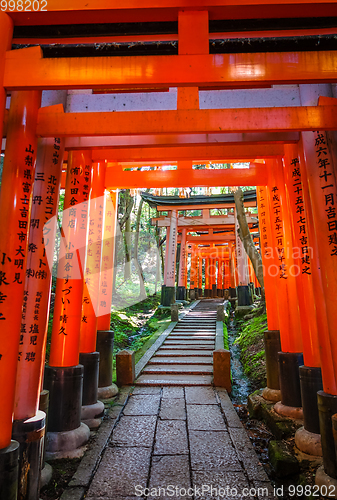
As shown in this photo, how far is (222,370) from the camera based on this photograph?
5961mm

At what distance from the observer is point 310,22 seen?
115 inches

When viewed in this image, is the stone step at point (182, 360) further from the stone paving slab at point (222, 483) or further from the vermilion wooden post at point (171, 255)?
the vermilion wooden post at point (171, 255)

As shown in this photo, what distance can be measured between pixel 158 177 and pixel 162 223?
10731mm

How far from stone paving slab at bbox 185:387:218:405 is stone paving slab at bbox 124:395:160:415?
57 centimetres

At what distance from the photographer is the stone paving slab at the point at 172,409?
4.65 meters

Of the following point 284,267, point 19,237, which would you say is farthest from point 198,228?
point 19,237

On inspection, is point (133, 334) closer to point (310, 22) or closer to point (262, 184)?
point (262, 184)

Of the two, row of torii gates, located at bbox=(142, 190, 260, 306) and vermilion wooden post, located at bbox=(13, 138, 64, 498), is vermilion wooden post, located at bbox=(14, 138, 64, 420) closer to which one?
vermilion wooden post, located at bbox=(13, 138, 64, 498)

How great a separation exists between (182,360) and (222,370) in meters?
1.64

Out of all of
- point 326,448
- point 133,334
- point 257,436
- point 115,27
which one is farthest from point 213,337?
point 115,27

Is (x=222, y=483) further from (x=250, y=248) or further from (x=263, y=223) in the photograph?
(x=250, y=248)

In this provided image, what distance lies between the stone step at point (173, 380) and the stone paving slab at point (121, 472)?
232cm

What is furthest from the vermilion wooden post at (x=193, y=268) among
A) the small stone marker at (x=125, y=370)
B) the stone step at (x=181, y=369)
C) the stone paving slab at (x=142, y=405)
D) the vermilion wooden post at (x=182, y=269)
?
the stone paving slab at (x=142, y=405)

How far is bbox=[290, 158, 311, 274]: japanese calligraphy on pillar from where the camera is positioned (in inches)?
151
